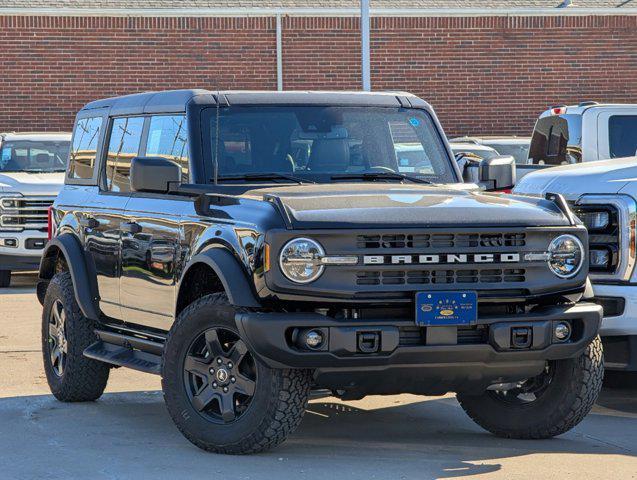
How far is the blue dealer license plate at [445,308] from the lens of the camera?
251 inches

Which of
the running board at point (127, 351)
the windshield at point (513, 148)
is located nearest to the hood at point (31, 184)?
the windshield at point (513, 148)

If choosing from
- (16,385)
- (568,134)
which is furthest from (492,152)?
(16,385)

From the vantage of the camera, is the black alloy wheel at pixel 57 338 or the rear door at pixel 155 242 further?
the black alloy wheel at pixel 57 338

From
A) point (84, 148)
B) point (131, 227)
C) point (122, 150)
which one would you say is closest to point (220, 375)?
point (131, 227)

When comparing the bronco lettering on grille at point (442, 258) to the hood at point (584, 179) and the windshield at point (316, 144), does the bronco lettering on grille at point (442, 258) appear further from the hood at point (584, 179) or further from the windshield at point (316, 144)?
the hood at point (584, 179)

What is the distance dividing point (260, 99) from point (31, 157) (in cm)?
1095

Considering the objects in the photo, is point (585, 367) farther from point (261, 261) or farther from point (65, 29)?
point (65, 29)

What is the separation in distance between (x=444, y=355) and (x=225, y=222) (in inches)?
50.4

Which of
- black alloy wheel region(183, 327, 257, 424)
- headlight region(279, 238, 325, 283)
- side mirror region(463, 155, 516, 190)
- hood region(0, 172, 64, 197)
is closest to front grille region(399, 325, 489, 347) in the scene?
headlight region(279, 238, 325, 283)

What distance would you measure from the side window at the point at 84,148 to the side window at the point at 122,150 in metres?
0.26

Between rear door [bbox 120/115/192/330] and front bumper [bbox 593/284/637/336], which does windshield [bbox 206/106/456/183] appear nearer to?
rear door [bbox 120/115/192/330]

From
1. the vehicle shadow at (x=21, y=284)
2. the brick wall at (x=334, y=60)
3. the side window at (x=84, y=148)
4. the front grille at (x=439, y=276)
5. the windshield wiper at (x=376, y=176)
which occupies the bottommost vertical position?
the vehicle shadow at (x=21, y=284)

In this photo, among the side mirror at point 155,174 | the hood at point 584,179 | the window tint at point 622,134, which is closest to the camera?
the side mirror at point 155,174

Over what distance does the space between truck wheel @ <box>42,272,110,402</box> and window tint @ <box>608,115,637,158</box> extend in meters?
5.75
